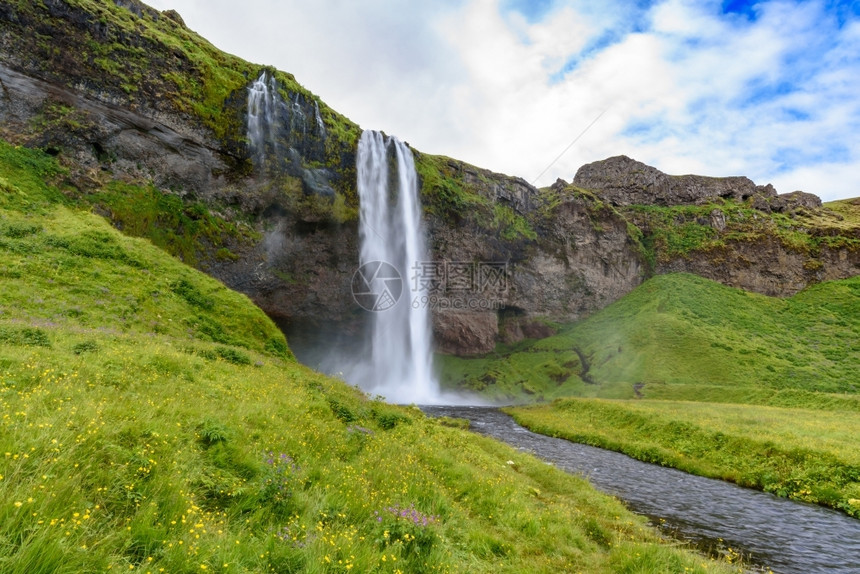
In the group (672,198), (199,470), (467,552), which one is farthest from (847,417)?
(672,198)

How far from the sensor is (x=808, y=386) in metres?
52.8

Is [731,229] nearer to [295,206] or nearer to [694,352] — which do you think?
[694,352]

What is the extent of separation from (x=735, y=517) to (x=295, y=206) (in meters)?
53.9

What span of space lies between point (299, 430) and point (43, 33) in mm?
51833

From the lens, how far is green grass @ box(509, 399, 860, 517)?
1981 centimetres

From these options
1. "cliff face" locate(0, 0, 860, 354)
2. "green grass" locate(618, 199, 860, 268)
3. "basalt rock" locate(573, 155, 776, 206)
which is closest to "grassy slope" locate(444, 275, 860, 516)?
"cliff face" locate(0, 0, 860, 354)

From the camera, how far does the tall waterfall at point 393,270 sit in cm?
6406

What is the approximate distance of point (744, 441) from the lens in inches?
989

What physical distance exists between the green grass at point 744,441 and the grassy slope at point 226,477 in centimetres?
1140

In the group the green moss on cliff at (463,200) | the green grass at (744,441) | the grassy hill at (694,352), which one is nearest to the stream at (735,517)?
the green grass at (744,441)

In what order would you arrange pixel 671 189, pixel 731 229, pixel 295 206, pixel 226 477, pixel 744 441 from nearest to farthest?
pixel 226 477, pixel 744 441, pixel 295 206, pixel 731 229, pixel 671 189

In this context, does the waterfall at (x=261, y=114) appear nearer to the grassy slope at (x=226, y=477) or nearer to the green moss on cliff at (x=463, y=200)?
the green moss on cliff at (x=463, y=200)

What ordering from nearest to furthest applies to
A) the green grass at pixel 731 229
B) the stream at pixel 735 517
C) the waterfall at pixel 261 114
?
the stream at pixel 735 517, the waterfall at pixel 261 114, the green grass at pixel 731 229

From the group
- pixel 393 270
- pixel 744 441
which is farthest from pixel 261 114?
pixel 744 441
